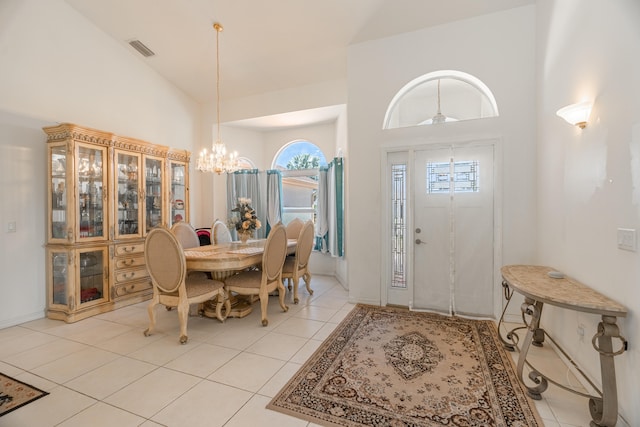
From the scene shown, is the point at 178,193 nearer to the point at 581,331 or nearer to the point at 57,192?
the point at 57,192

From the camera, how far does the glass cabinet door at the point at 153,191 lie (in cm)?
446

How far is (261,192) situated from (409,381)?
448cm

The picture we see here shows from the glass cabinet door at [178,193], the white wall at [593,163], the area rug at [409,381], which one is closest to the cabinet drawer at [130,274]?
the glass cabinet door at [178,193]

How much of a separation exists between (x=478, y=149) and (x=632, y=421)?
8.70ft

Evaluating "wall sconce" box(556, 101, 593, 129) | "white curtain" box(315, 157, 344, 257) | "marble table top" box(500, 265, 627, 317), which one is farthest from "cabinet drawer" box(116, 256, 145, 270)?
"wall sconce" box(556, 101, 593, 129)

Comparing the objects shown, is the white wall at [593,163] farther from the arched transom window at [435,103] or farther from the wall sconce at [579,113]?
the arched transom window at [435,103]

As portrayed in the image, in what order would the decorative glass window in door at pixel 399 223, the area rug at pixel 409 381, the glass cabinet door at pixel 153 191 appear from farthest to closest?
the glass cabinet door at pixel 153 191
the decorative glass window in door at pixel 399 223
the area rug at pixel 409 381

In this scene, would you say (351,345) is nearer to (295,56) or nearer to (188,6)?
(295,56)

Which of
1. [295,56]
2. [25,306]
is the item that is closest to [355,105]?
[295,56]

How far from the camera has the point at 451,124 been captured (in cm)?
353

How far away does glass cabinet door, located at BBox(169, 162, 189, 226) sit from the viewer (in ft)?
16.3

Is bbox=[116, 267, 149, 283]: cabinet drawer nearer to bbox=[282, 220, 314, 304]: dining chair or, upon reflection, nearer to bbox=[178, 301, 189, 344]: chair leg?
bbox=[178, 301, 189, 344]: chair leg

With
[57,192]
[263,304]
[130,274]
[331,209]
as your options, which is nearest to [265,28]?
[331,209]

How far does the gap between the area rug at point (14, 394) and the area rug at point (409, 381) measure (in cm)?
167
